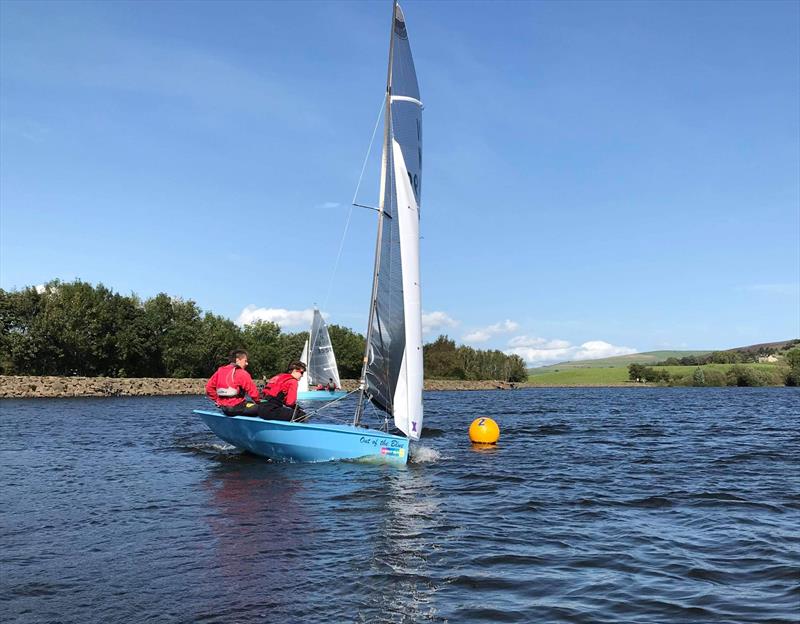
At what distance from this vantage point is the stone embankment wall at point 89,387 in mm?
58469

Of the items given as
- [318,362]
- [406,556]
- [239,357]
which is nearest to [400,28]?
[239,357]

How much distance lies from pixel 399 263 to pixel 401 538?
8.27 meters

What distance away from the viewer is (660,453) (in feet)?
70.3

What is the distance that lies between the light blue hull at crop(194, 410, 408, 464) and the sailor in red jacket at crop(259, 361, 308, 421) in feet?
1.79

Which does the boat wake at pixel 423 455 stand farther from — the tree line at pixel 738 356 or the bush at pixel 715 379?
the tree line at pixel 738 356

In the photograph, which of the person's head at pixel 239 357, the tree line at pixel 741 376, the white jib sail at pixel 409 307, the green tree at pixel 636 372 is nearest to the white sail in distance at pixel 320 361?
the person's head at pixel 239 357

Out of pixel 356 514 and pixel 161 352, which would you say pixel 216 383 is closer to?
pixel 356 514

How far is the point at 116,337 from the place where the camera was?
77.8m

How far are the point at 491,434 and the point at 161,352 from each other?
70174 mm

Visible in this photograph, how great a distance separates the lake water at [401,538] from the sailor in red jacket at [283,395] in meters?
1.36

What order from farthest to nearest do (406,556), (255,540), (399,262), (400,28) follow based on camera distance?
(400,28) → (399,262) → (255,540) → (406,556)

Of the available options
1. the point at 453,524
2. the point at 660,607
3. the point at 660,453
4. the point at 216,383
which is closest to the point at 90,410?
the point at 216,383

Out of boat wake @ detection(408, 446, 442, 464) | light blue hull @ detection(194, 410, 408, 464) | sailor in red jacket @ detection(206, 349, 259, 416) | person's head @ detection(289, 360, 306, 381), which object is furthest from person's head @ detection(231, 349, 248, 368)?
boat wake @ detection(408, 446, 442, 464)

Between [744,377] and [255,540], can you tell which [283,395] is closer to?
[255,540]
